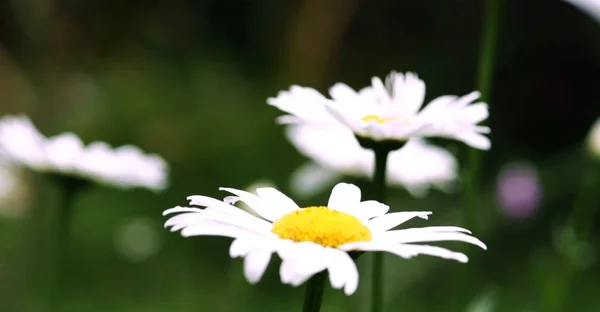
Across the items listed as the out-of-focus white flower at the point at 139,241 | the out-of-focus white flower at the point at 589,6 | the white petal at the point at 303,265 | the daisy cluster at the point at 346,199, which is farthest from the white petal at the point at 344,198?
the out-of-focus white flower at the point at 139,241

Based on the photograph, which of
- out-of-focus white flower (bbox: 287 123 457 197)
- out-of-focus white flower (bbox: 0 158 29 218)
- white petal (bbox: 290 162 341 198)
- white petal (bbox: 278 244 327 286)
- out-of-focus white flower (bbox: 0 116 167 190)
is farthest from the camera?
out-of-focus white flower (bbox: 0 158 29 218)

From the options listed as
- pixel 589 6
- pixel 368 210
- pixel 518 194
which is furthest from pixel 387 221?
pixel 518 194

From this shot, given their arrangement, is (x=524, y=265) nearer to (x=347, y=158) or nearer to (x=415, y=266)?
(x=415, y=266)

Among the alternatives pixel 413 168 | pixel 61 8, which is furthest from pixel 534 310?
pixel 61 8

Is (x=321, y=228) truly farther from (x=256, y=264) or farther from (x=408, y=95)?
(x=408, y=95)

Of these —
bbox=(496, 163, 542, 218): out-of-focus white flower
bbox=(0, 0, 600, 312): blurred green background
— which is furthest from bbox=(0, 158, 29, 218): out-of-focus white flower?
bbox=(496, 163, 542, 218): out-of-focus white flower

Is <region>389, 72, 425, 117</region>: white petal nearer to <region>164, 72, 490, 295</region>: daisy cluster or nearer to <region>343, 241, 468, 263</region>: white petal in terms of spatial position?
<region>164, 72, 490, 295</region>: daisy cluster

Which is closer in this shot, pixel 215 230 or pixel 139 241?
pixel 215 230

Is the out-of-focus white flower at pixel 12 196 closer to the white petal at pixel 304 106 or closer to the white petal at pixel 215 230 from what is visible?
the white petal at pixel 304 106
